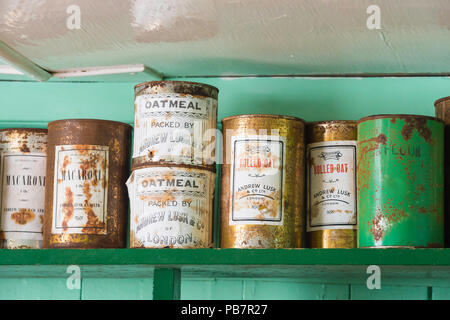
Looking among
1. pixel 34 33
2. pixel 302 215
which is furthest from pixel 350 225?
pixel 34 33

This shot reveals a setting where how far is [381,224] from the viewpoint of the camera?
1202mm

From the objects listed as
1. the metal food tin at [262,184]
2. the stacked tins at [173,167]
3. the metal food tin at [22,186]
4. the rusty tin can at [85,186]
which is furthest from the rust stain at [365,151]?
the metal food tin at [22,186]

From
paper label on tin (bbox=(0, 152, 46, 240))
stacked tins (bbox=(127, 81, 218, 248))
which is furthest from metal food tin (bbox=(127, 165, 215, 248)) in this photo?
paper label on tin (bbox=(0, 152, 46, 240))

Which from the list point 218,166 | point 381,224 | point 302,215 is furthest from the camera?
point 218,166

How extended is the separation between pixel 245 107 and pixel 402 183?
44 cm

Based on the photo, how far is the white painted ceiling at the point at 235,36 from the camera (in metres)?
1.21

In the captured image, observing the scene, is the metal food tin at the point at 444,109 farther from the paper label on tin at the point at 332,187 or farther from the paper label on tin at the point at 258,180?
the paper label on tin at the point at 258,180

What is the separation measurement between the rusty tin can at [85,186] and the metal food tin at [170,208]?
2.2 inches

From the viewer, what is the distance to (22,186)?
1384 mm

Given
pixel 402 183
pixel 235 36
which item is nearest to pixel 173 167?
pixel 235 36

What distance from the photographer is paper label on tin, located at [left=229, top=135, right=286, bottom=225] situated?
1264 mm

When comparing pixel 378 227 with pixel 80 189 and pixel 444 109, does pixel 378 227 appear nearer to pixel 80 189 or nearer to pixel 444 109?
pixel 444 109

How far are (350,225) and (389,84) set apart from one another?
0.37m
